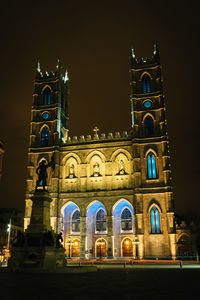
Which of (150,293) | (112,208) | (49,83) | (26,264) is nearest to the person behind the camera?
(150,293)

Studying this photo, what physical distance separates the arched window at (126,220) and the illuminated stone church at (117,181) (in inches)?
5.6

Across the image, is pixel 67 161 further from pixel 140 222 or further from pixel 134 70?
pixel 134 70

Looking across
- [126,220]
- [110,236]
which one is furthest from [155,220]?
[110,236]

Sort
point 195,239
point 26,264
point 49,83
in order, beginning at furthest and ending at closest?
point 49,83, point 195,239, point 26,264

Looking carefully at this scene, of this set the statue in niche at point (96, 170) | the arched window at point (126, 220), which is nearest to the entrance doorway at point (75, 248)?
the arched window at point (126, 220)

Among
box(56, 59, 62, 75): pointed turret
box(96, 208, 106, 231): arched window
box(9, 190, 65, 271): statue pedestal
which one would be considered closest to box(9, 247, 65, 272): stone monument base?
box(9, 190, 65, 271): statue pedestal

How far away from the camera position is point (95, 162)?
43.7 m

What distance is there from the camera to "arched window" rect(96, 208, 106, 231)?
141 ft

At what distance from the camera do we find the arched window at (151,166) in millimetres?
40625

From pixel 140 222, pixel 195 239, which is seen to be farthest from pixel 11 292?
pixel 195 239

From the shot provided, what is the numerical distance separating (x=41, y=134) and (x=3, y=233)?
20.2m

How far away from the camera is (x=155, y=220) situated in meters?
38.5

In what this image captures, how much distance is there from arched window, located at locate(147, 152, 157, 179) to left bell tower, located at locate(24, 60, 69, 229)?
1358cm

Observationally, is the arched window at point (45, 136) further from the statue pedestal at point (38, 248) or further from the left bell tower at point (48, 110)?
the statue pedestal at point (38, 248)
